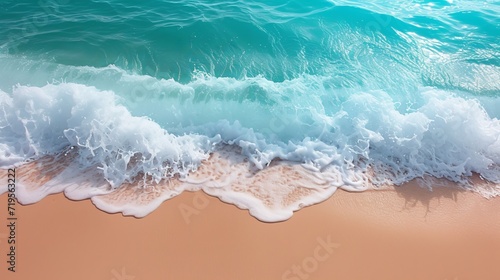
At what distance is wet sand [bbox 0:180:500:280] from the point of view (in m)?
3.30

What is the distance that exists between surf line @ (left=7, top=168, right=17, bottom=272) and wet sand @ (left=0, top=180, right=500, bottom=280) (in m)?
0.05

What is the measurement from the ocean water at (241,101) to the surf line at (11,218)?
11cm

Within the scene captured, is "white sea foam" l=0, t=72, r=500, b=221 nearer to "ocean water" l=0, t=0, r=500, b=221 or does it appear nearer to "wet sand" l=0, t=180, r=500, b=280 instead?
"ocean water" l=0, t=0, r=500, b=221

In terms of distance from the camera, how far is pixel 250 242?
361cm

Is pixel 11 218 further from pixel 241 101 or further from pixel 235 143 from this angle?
pixel 241 101

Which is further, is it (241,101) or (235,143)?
(241,101)

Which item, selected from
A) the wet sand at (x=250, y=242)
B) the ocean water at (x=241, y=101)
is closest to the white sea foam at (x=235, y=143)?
the ocean water at (x=241, y=101)

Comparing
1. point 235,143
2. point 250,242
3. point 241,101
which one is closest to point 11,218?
point 250,242

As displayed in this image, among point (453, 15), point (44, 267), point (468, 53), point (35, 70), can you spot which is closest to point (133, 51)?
point (35, 70)

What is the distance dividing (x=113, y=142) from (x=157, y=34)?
3.92m

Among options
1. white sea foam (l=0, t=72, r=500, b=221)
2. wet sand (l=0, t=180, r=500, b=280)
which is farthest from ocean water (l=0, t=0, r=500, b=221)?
wet sand (l=0, t=180, r=500, b=280)

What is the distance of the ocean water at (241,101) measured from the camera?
4539 millimetres

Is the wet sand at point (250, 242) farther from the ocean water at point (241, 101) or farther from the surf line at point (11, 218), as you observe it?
the ocean water at point (241, 101)

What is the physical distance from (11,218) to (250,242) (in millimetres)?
3127
